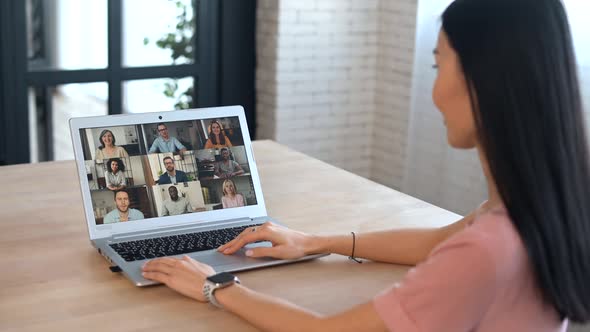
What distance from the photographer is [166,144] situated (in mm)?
1907

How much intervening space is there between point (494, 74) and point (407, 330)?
1.22 feet

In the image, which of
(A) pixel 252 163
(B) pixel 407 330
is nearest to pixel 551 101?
(B) pixel 407 330

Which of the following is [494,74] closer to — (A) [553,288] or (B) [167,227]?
(A) [553,288]

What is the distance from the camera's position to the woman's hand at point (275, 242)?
5.77 feet

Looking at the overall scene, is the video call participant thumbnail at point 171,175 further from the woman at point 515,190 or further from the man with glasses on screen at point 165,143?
the woman at point 515,190

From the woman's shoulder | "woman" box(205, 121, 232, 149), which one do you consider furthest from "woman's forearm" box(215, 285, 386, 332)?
"woman" box(205, 121, 232, 149)

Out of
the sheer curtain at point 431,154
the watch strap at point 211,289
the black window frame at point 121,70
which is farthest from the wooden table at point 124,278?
the sheer curtain at point 431,154

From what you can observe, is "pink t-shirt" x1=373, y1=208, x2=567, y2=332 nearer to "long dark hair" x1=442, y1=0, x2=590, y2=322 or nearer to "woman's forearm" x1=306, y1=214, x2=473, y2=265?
"long dark hair" x1=442, y1=0, x2=590, y2=322

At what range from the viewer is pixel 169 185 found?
6.17 feet

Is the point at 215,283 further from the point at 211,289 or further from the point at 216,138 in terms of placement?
the point at 216,138

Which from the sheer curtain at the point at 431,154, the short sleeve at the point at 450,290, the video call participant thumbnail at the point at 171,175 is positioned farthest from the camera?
the sheer curtain at the point at 431,154

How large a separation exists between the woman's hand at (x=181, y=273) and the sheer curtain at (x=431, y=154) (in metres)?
2.69

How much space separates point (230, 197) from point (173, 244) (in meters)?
0.21

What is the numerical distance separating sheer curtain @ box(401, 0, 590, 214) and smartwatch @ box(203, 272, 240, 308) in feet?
8.94
